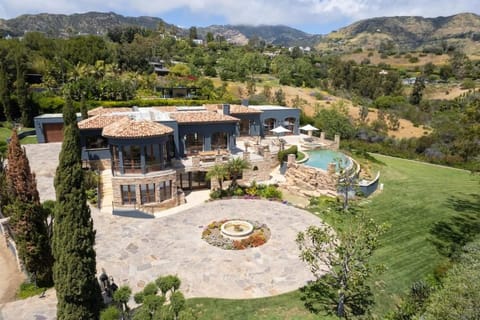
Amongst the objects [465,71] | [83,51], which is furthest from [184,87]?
[465,71]

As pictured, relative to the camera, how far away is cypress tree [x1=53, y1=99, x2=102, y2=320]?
1148cm

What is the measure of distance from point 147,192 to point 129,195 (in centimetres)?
137

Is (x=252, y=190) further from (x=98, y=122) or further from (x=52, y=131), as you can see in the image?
(x=52, y=131)

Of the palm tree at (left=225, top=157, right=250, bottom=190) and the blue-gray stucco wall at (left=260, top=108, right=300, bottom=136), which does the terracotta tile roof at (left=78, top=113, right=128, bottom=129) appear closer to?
the palm tree at (left=225, top=157, right=250, bottom=190)

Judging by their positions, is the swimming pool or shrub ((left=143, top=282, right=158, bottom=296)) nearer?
shrub ((left=143, top=282, right=158, bottom=296))

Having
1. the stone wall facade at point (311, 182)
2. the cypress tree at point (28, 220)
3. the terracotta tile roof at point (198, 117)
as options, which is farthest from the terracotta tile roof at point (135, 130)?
the stone wall facade at point (311, 182)

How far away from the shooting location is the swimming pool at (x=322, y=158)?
3278 cm

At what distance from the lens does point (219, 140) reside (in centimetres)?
3222

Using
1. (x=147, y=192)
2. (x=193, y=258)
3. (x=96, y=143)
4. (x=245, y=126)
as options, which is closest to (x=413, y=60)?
(x=245, y=126)

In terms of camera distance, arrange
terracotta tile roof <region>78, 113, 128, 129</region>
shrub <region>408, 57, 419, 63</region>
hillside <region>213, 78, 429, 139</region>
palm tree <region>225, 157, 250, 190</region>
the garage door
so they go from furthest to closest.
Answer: shrub <region>408, 57, 419, 63</region> → hillside <region>213, 78, 429, 139</region> → the garage door → terracotta tile roof <region>78, 113, 128, 129</region> → palm tree <region>225, 157, 250, 190</region>

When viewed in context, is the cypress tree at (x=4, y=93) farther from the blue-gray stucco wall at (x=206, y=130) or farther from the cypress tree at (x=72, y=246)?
the cypress tree at (x=72, y=246)

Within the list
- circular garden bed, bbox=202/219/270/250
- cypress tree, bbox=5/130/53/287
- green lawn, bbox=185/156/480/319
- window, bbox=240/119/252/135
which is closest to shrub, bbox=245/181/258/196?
circular garden bed, bbox=202/219/270/250

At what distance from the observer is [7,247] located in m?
18.7

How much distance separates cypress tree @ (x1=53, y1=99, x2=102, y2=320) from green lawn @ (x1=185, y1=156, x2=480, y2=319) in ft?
14.7
